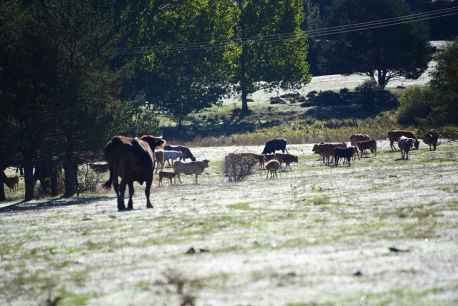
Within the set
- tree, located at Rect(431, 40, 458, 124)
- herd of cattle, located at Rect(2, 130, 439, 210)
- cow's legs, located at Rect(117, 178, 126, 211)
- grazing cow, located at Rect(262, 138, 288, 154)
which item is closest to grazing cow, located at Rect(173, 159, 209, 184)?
herd of cattle, located at Rect(2, 130, 439, 210)

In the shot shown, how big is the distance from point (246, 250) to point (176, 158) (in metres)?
46.9

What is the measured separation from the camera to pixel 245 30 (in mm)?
115125

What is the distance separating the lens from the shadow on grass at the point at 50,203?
111 feet

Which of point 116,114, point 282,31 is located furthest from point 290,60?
point 116,114

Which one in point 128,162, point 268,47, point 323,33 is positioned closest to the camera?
point 128,162

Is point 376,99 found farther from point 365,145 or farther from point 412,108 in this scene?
point 365,145

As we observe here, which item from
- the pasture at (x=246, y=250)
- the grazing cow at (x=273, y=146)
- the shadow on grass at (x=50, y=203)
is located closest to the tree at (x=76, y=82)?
the shadow on grass at (x=50, y=203)

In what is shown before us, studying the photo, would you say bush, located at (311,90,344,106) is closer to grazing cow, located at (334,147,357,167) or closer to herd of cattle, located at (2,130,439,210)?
herd of cattle, located at (2,130,439,210)

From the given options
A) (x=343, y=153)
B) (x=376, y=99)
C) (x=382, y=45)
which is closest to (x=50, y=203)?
(x=343, y=153)

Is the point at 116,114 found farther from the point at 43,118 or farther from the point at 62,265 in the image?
the point at 62,265

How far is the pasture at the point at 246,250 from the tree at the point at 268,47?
81.7 metres

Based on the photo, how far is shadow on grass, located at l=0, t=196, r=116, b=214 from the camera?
33.8 meters

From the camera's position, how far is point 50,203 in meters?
36.1

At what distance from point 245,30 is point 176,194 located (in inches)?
3155
